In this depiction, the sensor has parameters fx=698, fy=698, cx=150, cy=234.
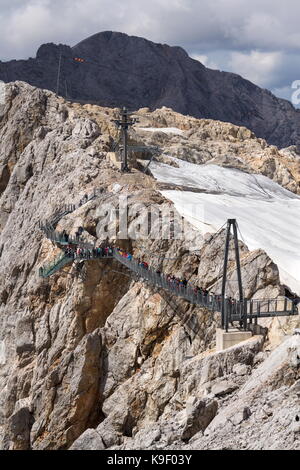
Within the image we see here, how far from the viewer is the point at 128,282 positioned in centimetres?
3666

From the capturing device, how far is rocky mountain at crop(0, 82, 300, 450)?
1986 cm

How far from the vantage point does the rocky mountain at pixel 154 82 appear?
157 meters

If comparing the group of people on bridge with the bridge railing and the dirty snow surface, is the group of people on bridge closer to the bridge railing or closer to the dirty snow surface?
the bridge railing

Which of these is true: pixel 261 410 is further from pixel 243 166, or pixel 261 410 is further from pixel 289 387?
pixel 243 166

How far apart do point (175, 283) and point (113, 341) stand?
4998 millimetres

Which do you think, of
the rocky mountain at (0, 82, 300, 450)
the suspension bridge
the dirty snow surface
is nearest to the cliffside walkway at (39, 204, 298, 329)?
the suspension bridge

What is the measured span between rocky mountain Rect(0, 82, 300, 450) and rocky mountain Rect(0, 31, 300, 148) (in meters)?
105

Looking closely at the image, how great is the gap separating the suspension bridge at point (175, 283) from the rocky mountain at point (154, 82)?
374ft

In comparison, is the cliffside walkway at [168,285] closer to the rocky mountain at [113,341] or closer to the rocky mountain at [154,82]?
the rocky mountain at [113,341]

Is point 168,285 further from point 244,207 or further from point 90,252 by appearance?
point 244,207

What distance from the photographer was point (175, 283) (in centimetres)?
3155

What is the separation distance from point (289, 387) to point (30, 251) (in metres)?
28.2

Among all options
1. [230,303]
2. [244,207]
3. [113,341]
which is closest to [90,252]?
[113,341]
